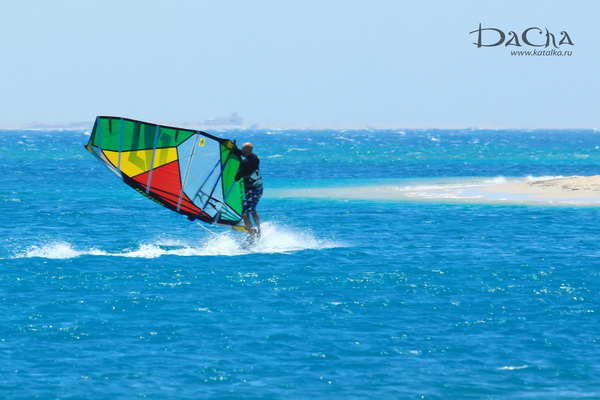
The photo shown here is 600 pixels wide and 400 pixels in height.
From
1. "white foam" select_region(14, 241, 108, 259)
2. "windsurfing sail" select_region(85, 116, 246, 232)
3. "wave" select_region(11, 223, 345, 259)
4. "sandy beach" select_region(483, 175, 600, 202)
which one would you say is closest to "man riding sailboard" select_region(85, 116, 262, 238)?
"windsurfing sail" select_region(85, 116, 246, 232)

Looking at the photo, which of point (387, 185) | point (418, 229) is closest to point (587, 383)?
point (418, 229)

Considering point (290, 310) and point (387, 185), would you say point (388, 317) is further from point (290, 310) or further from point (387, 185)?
point (387, 185)

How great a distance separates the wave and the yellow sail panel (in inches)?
105

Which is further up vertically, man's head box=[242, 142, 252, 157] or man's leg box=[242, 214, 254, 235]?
man's head box=[242, 142, 252, 157]

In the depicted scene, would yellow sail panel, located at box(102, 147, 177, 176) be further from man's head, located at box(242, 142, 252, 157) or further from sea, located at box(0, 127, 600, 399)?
sea, located at box(0, 127, 600, 399)

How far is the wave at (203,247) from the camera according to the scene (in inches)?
789

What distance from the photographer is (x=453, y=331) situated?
1275 cm

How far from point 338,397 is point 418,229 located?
15284 millimetres

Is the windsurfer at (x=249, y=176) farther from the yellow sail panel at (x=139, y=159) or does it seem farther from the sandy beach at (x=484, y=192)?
the sandy beach at (x=484, y=192)

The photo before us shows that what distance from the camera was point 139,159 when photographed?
1773cm

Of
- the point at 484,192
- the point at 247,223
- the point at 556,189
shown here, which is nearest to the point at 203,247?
the point at 247,223

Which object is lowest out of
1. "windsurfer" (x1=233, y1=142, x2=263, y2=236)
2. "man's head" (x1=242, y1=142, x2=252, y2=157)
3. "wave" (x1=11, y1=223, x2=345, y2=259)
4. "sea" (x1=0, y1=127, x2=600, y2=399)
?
"sea" (x1=0, y1=127, x2=600, y2=399)

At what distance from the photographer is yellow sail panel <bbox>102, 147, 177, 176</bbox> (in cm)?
1766

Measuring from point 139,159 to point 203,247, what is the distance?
4.21 metres
